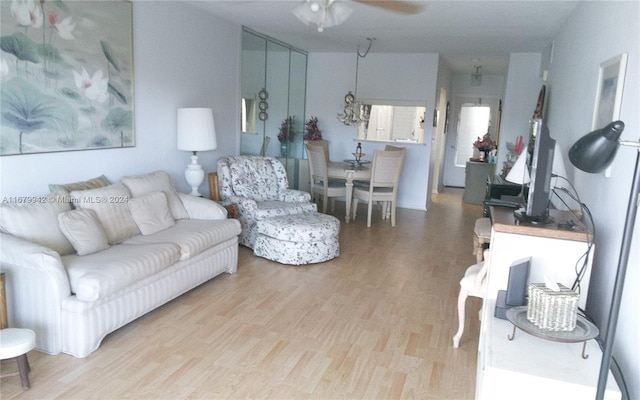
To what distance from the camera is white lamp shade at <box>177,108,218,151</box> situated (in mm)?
4434

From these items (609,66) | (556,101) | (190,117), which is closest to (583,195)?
(609,66)

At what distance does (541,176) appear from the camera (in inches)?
88.5

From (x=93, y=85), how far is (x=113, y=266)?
5.40 feet

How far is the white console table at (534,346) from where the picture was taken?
1641mm

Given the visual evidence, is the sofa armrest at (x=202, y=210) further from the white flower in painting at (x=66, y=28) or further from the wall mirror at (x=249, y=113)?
the wall mirror at (x=249, y=113)

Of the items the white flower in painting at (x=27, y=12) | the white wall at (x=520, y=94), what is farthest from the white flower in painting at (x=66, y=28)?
the white wall at (x=520, y=94)

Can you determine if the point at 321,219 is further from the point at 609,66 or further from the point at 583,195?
the point at 609,66

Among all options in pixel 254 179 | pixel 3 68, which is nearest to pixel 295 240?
pixel 254 179

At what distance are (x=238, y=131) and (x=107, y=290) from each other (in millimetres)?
3492

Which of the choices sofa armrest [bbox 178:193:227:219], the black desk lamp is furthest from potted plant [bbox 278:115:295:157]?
the black desk lamp

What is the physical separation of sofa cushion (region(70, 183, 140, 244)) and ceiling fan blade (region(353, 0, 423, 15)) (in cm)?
246

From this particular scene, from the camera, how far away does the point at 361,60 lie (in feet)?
25.2

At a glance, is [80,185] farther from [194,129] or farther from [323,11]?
[323,11]

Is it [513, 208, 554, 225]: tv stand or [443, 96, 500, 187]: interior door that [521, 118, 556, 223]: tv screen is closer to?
[513, 208, 554, 225]: tv stand
